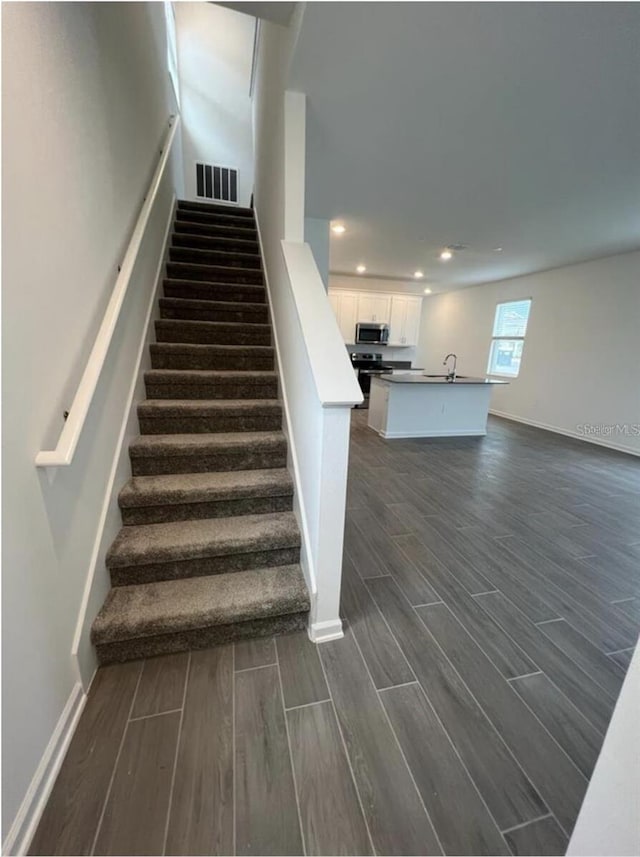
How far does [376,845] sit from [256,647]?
0.75 metres

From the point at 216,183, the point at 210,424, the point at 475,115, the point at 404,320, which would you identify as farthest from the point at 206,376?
the point at 404,320

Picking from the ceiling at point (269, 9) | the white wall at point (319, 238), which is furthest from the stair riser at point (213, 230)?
the ceiling at point (269, 9)

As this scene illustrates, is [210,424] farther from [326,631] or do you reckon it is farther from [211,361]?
[326,631]

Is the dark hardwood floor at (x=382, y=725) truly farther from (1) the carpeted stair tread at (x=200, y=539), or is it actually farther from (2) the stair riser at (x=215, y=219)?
(2) the stair riser at (x=215, y=219)

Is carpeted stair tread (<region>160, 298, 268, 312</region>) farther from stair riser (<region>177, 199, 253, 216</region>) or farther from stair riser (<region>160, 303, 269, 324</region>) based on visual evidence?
stair riser (<region>177, 199, 253, 216</region>)

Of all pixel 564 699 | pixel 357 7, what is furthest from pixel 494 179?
A: pixel 564 699

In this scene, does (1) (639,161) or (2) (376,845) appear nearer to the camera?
(2) (376,845)

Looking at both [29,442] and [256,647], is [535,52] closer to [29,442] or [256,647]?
[29,442]

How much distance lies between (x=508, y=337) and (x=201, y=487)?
22.6 ft

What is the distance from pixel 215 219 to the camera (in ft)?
13.5

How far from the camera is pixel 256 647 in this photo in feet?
5.00

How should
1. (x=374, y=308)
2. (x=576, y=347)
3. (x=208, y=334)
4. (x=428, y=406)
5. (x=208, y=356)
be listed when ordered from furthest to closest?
(x=374, y=308) < (x=576, y=347) < (x=428, y=406) < (x=208, y=334) < (x=208, y=356)

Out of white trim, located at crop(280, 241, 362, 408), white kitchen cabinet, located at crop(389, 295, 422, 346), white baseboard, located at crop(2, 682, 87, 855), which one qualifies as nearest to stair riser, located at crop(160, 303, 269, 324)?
white trim, located at crop(280, 241, 362, 408)

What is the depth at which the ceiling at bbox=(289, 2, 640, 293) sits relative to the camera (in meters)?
1.47
